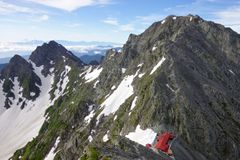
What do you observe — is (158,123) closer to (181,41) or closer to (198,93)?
(198,93)

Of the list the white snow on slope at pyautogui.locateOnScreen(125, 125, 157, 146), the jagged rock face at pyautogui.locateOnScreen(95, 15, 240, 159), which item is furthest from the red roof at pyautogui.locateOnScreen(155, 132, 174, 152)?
the jagged rock face at pyautogui.locateOnScreen(95, 15, 240, 159)

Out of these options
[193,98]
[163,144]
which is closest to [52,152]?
[193,98]

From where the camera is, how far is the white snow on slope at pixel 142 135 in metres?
82.4

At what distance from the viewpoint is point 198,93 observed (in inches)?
4306

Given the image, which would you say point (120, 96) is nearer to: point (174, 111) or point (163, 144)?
point (174, 111)

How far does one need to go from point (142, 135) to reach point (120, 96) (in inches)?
2352

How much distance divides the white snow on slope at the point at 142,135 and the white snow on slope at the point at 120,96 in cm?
3969

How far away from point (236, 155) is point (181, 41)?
67483 millimetres

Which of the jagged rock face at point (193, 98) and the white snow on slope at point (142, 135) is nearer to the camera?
the white snow on slope at point (142, 135)

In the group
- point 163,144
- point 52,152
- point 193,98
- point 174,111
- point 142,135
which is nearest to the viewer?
point 163,144

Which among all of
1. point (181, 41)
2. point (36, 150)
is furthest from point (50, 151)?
point (181, 41)

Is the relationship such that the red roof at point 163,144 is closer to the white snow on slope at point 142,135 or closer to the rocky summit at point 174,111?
the rocky summit at point 174,111

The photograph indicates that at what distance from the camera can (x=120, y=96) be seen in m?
149

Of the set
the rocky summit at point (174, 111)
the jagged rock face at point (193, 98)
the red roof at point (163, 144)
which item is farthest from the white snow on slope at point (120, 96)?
the red roof at point (163, 144)
